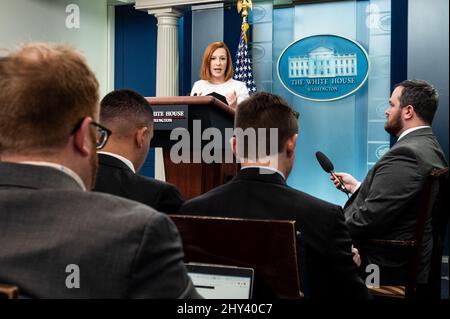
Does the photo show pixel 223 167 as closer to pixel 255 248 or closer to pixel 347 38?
pixel 255 248

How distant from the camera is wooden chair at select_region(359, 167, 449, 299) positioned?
8.32 ft

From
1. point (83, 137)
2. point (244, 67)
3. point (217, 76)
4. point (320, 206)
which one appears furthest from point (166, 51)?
point (83, 137)

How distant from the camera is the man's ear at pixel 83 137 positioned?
1008 mm

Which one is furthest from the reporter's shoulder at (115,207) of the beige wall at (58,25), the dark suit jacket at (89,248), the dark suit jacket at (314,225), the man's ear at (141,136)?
the beige wall at (58,25)

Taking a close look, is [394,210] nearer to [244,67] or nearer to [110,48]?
[244,67]

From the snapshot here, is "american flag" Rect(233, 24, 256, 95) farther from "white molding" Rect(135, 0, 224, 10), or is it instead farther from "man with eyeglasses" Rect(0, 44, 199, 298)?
"man with eyeglasses" Rect(0, 44, 199, 298)

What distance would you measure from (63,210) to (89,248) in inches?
3.3

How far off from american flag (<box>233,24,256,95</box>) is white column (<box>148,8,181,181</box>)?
957 mm

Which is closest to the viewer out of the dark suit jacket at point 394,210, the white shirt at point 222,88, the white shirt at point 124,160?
the white shirt at point 124,160

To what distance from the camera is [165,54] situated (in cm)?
667

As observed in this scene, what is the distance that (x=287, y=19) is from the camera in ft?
20.9

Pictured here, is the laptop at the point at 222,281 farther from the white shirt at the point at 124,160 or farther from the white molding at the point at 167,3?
the white molding at the point at 167,3

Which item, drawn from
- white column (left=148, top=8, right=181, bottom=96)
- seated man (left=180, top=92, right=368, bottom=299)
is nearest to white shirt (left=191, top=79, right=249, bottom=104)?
white column (left=148, top=8, right=181, bottom=96)
